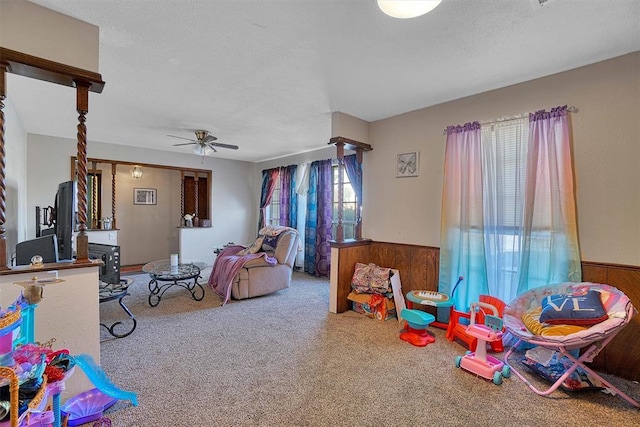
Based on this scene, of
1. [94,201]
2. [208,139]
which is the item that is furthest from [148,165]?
[208,139]

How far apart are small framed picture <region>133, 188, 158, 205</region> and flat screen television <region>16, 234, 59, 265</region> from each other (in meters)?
5.20

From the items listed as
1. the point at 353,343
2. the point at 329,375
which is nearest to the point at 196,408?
the point at 329,375

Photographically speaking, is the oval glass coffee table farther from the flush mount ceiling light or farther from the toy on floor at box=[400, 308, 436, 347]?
the flush mount ceiling light

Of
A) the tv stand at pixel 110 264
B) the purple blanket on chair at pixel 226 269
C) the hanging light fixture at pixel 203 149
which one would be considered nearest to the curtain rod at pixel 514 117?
the purple blanket on chair at pixel 226 269

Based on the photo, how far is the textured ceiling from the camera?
178 centimetres

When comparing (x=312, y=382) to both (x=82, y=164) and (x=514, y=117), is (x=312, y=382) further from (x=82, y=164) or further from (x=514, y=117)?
(x=514, y=117)

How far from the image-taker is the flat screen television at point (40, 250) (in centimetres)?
190

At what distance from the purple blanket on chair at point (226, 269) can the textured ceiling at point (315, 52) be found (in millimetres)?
1996

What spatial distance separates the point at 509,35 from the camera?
201 cm

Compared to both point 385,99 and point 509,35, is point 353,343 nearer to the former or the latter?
point 385,99

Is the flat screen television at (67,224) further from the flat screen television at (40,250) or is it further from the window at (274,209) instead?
the window at (274,209)

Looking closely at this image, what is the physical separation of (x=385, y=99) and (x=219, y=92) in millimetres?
1784

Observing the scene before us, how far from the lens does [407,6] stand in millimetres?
1396

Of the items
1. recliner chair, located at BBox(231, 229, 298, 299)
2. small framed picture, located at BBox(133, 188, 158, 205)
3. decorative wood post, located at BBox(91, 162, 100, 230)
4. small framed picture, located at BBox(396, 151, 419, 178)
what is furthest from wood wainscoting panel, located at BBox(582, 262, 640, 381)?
small framed picture, located at BBox(133, 188, 158, 205)
